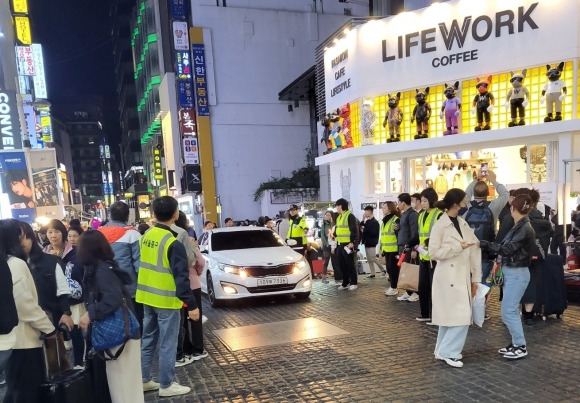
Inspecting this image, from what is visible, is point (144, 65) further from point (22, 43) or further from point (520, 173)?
point (520, 173)

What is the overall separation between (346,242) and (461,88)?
6929 mm

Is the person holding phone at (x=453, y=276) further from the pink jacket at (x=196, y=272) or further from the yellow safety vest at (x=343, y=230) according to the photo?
the yellow safety vest at (x=343, y=230)

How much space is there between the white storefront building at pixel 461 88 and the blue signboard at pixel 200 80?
1100 centimetres

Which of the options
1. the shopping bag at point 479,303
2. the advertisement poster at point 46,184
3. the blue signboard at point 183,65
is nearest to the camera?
the shopping bag at point 479,303

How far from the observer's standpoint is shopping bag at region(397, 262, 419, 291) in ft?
22.4

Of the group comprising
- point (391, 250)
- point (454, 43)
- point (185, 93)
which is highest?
point (185, 93)

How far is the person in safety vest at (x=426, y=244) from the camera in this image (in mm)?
6273

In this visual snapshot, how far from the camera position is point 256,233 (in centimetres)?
927

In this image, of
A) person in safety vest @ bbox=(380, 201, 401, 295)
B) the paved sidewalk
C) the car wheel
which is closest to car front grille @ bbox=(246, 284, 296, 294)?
the car wheel

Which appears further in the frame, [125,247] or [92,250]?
[125,247]

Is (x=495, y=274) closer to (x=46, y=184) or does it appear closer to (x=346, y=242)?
(x=346, y=242)

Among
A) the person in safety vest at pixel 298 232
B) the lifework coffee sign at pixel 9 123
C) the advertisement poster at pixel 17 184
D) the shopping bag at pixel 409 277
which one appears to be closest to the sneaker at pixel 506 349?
the shopping bag at pixel 409 277

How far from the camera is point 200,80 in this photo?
2453 cm

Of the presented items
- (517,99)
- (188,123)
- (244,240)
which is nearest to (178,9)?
(188,123)
